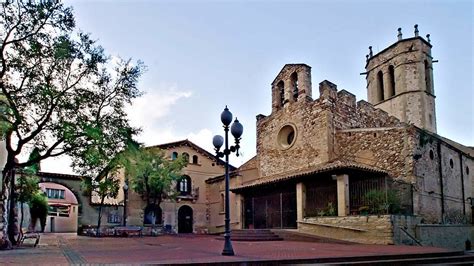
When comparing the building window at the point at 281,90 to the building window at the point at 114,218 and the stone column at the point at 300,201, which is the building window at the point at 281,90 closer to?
the stone column at the point at 300,201

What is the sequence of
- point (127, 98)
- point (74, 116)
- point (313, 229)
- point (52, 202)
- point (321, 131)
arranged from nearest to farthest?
1. point (74, 116)
2. point (127, 98)
3. point (313, 229)
4. point (321, 131)
5. point (52, 202)

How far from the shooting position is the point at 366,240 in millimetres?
17047

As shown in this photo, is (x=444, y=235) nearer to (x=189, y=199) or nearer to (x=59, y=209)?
(x=189, y=199)

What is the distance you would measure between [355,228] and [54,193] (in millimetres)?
38126

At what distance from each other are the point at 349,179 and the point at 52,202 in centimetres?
3652

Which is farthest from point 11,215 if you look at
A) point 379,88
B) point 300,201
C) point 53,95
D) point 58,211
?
point 58,211

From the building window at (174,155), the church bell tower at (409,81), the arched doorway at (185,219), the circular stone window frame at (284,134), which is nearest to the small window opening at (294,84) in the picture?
the circular stone window frame at (284,134)

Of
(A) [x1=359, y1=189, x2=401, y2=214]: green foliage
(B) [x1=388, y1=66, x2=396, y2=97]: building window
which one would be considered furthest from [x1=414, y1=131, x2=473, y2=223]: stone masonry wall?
(B) [x1=388, y1=66, x2=396, y2=97]: building window

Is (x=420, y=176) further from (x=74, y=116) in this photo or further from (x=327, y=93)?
(x=74, y=116)

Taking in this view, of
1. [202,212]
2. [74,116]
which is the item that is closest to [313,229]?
[74,116]

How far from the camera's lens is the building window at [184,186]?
36.5 metres

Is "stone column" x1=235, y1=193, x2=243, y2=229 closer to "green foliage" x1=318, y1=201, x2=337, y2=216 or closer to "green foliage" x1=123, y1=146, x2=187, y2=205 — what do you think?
"green foliage" x1=123, y1=146, x2=187, y2=205

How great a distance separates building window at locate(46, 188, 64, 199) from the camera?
4536 centimetres

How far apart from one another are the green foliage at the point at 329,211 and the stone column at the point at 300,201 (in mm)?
1268
